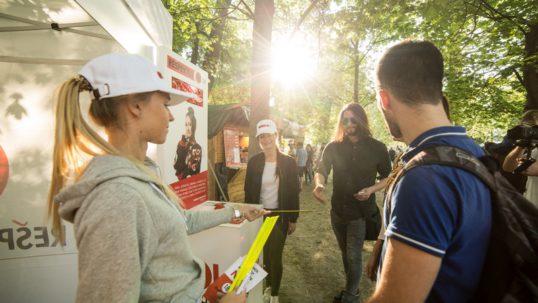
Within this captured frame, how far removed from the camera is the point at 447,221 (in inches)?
37.0

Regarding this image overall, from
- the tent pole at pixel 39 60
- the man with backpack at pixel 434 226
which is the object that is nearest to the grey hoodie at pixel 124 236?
the man with backpack at pixel 434 226

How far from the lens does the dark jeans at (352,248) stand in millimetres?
3125

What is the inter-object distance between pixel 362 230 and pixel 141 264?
2.69 meters

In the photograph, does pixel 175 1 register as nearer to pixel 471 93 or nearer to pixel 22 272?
pixel 22 272

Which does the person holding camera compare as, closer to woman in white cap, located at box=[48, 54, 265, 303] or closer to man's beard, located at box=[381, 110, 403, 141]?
Answer: man's beard, located at box=[381, 110, 403, 141]

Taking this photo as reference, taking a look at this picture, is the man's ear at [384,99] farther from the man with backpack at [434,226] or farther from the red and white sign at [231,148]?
the red and white sign at [231,148]

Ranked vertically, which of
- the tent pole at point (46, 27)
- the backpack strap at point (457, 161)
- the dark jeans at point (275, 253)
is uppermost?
the tent pole at point (46, 27)

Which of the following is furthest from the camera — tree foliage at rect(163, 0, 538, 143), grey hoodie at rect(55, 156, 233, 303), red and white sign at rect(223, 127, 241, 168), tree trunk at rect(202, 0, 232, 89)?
tree trunk at rect(202, 0, 232, 89)

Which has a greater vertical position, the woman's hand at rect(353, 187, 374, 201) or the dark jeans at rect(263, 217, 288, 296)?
the woman's hand at rect(353, 187, 374, 201)

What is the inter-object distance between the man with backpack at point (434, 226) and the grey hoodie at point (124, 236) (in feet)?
2.64

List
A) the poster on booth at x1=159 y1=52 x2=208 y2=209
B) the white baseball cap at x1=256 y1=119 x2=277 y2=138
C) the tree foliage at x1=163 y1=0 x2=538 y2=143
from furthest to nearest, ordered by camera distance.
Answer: the tree foliage at x1=163 y1=0 x2=538 y2=143, the white baseball cap at x1=256 y1=119 x2=277 y2=138, the poster on booth at x1=159 y1=52 x2=208 y2=209

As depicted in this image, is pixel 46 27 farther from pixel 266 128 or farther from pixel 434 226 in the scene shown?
pixel 434 226

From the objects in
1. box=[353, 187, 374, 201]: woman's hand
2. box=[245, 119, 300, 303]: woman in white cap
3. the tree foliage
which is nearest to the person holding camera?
box=[353, 187, 374, 201]: woman's hand

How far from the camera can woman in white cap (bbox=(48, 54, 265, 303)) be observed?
0.88 m
